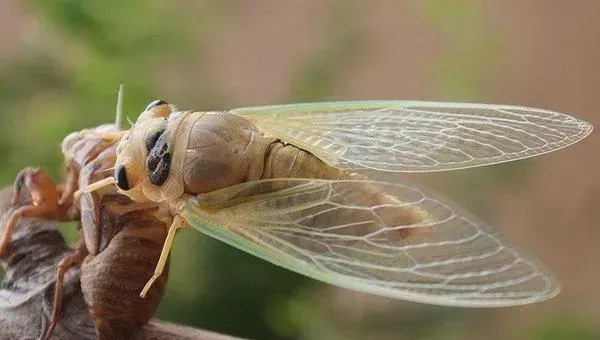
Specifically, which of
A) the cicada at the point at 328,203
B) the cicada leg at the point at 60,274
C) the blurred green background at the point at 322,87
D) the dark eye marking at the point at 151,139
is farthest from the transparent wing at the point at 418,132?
the blurred green background at the point at 322,87

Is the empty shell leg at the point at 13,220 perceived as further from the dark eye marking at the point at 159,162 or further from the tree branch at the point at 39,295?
the dark eye marking at the point at 159,162

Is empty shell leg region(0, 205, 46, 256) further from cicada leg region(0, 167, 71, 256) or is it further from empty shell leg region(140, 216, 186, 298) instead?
empty shell leg region(140, 216, 186, 298)

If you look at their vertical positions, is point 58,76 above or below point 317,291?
above

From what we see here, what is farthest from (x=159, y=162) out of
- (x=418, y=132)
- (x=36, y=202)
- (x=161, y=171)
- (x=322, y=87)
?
(x=322, y=87)

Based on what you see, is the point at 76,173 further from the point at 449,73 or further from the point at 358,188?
the point at 449,73

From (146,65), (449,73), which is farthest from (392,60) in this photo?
(146,65)

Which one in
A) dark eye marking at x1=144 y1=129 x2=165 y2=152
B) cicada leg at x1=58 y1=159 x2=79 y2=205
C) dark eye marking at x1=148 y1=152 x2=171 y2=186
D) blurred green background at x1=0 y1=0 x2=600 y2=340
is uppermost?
dark eye marking at x1=144 y1=129 x2=165 y2=152

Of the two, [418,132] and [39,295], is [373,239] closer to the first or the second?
[418,132]

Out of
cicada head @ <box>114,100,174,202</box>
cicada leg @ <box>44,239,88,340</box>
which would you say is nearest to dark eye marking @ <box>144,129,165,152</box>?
cicada head @ <box>114,100,174,202</box>
